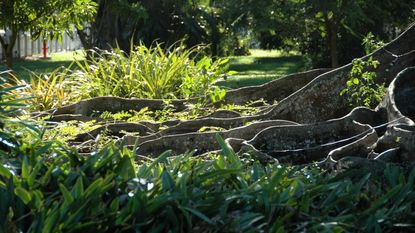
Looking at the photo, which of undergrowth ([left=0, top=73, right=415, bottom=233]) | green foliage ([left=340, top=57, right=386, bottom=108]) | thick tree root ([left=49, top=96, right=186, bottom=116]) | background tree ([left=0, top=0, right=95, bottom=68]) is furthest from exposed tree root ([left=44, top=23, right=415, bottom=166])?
background tree ([left=0, top=0, right=95, bottom=68])

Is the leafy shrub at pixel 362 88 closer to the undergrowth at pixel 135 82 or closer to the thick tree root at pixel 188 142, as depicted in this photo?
the thick tree root at pixel 188 142

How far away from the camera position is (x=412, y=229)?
4855 millimetres

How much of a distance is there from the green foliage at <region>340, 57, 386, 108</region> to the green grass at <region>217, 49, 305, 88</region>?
39.2ft

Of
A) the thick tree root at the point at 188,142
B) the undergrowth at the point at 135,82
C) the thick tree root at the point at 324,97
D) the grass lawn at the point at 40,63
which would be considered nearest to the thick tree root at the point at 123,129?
the thick tree root at the point at 188,142

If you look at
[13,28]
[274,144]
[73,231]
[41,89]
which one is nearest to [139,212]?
[73,231]

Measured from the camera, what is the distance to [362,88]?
907 cm

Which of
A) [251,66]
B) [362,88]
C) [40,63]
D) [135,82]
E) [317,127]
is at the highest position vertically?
[362,88]

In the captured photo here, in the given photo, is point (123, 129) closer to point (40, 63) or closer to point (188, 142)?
point (188, 142)

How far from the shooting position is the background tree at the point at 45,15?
513 inches

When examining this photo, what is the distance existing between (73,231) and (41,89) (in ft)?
27.3

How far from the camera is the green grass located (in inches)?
927

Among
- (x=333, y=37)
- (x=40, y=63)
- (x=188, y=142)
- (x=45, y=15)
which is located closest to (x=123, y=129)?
(x=188, y=142)

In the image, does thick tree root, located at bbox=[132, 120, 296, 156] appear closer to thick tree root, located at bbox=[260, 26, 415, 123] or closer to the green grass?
thick tree root, located at bbox=[260, 26, 415, 123]

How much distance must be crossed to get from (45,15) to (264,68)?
695 inches
